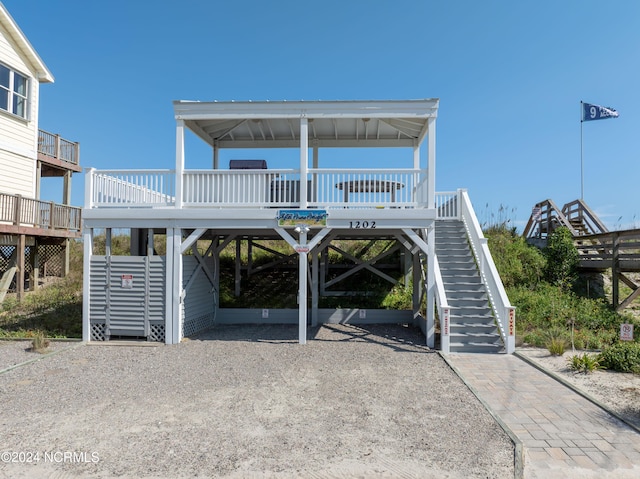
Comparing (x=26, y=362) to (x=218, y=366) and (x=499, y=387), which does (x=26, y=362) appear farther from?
(x=499, y=387)

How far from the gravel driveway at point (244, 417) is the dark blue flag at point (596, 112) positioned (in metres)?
16.2

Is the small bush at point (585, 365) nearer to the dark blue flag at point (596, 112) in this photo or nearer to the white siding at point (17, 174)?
the dark blue flag at point (596, 112)

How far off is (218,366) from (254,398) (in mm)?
1856

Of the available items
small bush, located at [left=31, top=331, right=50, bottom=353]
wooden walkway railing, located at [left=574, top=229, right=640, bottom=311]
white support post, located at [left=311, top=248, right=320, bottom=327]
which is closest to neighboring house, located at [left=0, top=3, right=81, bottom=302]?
small bush, located at [left=31, top=331, right=50, bottom=353]

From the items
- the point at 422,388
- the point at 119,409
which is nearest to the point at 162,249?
the point at 119,409

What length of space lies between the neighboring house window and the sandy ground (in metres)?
19.3

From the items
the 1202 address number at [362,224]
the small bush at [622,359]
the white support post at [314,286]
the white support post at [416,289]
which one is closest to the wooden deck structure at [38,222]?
the white support post at [314,286]

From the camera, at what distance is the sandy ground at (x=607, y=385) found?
5.26 m

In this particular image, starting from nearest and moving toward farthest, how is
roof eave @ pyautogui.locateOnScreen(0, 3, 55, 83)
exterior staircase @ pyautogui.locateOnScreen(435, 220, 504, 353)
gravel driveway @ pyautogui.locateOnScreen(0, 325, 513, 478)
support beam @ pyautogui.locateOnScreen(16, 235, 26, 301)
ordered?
gravel driveway @ pyautogui.locateOnScreen(0, 325, 513, 478) < exterior staircase @ pyautogui.locateOnScreen(435, 220, 504, 353) < support beam @ pyautogui.locateOnScreen(16, 235, 26, 301) < roof eave @ pyautogui.locateOnScreen(0, 3, 55, 83)

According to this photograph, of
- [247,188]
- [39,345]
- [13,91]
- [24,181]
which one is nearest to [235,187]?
[247,188]

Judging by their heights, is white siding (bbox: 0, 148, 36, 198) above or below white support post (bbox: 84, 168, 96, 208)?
above

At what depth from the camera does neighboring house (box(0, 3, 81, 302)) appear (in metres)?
14.0

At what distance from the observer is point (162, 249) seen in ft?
61.8

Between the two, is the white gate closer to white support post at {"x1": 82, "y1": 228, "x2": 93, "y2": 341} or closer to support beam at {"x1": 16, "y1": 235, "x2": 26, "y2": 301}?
white support post at {"x1": 82, "y1": 228, "x2": 93, "y2": 341}
